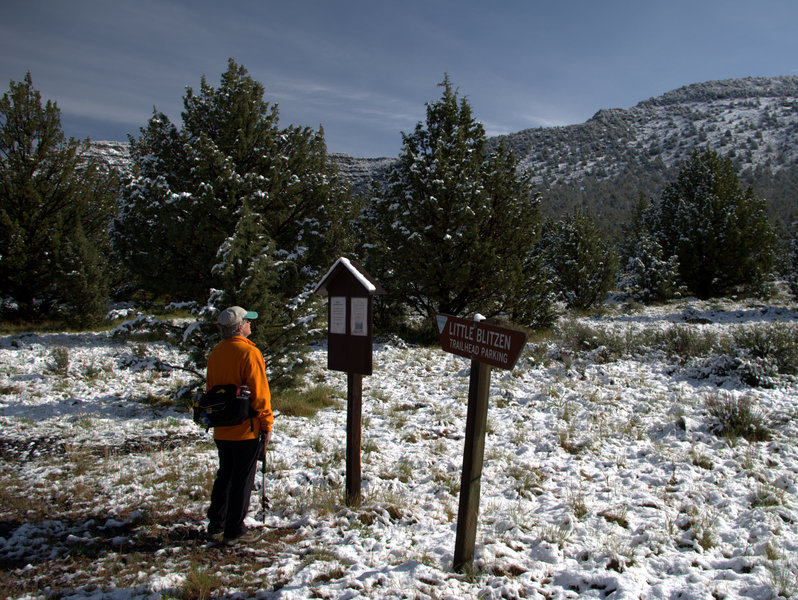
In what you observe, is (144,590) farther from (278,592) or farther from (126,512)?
(126,512)

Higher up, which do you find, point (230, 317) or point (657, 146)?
point (657, 146)

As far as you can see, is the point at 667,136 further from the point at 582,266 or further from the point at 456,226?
the point at 456,226

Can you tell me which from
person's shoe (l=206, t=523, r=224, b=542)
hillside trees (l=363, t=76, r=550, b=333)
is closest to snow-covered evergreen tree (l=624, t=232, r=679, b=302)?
hillside trees (l=363, t=76, r=550, b=333)

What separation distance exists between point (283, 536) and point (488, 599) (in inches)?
78.0

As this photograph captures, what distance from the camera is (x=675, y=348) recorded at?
1098cm

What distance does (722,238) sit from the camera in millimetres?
23234

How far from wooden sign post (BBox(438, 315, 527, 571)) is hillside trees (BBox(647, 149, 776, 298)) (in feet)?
85.8

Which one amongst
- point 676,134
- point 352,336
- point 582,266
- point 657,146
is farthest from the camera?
point 676,134

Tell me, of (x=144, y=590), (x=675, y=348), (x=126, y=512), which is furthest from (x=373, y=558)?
(x=675, y=348)

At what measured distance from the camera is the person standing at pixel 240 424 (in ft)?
12.4

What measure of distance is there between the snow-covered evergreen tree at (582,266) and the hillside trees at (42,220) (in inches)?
805

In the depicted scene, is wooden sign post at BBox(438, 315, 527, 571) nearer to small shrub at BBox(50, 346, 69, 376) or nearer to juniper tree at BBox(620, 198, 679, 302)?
small shrub at BBox(50, 346, 69, 376)

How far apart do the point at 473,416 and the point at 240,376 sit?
207cm

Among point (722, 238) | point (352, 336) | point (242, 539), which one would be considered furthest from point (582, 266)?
point (242, 539)
